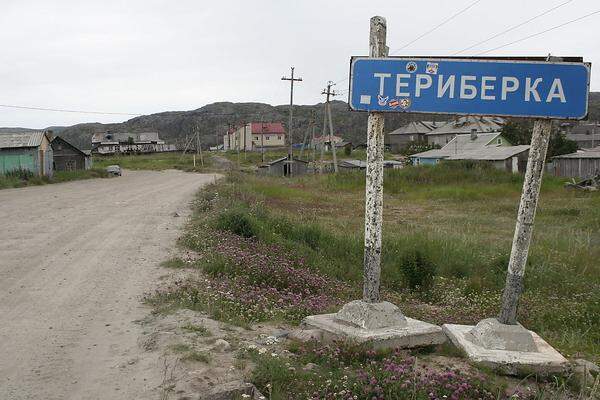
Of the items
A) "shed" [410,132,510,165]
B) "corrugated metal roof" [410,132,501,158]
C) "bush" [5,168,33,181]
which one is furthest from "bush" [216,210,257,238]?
"shed" [410,132,510,165]

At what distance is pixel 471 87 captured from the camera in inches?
191

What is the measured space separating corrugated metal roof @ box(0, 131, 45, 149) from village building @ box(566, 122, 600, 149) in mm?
72337

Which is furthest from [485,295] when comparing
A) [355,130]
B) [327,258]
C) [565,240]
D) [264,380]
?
[355,130]

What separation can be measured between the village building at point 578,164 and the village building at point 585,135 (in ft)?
138

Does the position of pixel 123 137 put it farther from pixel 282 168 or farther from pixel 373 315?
pixel 373 315

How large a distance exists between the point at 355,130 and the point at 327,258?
456 feet

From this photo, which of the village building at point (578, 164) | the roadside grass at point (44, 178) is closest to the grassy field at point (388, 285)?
the roadside grass at point (44, 178)

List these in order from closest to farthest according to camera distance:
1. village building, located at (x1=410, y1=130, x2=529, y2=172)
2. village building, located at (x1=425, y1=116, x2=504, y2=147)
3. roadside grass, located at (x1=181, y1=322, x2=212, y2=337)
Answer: roadside grass, located at (x1=181, y1=322, x2=212, y2=337) < village building, located at (x1=410, y1=130, x2=529, y2=172) < village building, located at (x1=425, y1=116, x2=504, y2=147)

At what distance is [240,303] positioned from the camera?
666 centimetres

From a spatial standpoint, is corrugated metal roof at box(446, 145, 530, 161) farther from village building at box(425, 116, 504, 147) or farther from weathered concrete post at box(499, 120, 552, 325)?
weathered concrete post at box(499, 120, 552, 325)

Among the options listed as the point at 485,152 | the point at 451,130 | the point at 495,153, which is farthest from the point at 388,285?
the point at 451,130

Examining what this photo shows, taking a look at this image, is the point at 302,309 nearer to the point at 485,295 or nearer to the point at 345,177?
the point at 485,295

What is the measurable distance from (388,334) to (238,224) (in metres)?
7.13

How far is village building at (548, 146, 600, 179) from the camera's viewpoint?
41.5m
